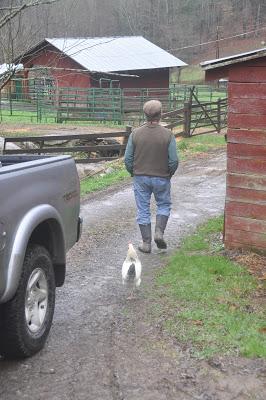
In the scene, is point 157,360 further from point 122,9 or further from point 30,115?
point 122,9

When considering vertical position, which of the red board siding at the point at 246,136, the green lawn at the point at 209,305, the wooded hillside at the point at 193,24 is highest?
the wooded hillside at the point at 193,24

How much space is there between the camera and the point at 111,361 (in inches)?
159

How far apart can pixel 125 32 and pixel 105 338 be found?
90464 mm

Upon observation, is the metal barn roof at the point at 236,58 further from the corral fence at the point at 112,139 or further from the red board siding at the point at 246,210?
the corral fence at the point at 112,139

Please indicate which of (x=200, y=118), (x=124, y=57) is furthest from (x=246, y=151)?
(x=124, y=57)

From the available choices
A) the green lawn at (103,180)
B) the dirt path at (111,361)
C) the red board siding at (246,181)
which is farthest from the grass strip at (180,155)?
the dirt path at (111,361)

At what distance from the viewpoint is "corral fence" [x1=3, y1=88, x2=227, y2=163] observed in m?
15.8

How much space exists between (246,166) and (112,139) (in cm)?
1451

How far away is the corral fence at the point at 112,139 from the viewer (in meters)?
15.8

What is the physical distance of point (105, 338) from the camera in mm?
4461

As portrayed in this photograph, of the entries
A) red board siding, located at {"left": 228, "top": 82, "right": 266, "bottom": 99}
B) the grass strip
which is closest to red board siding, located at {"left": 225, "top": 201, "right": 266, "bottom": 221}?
red board siding, located at {"left": 228, "top": 82, "right": 266, "bottom": 99}

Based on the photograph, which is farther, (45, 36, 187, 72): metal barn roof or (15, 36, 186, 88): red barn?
(45, 36, 187, 72): metal barn roof

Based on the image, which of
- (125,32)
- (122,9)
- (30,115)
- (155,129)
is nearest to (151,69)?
(30,115)

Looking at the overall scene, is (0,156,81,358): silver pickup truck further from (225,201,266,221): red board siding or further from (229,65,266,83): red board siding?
(229,65,266,83): red board siding
